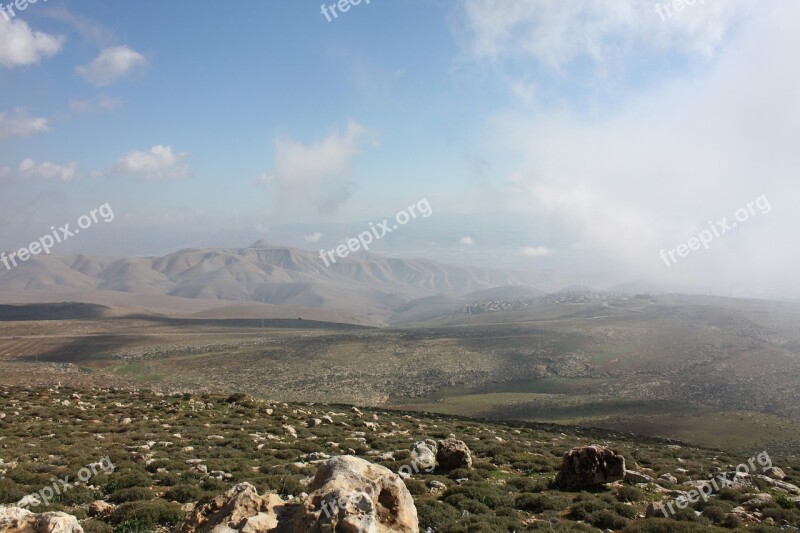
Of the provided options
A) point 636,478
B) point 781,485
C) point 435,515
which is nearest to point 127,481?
point 435,515

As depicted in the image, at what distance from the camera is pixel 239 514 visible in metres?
7.98

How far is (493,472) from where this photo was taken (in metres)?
17.7

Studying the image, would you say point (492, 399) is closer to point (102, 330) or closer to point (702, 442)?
point (702, 442)

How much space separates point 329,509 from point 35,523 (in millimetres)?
5239

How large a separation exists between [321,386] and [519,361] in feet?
140

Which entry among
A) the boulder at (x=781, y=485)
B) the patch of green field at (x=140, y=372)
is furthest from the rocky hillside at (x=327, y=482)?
the patch of green field at (x=140, y=372)

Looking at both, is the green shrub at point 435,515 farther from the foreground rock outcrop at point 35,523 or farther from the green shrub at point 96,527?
the foreground rock outcrop at point 35,523

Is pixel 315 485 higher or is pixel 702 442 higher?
pixel 315 485

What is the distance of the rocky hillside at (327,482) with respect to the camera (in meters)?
8.16

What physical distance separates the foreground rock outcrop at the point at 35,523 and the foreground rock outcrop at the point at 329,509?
74.3 inches

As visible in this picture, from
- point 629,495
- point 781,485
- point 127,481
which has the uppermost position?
point 127,481

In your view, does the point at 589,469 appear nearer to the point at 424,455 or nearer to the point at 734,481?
the point at 424,455

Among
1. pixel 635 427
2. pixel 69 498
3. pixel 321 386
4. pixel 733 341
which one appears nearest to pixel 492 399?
pixel 635 427

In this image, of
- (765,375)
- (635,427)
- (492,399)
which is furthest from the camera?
(765,375)
